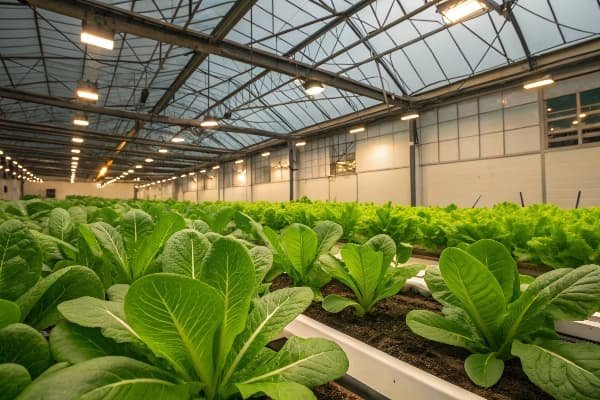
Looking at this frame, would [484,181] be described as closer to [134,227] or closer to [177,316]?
[134,227]

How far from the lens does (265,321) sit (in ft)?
2.00

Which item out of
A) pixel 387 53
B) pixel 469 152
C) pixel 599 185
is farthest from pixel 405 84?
pixel 599 185

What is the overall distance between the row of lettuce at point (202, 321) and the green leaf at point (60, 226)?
0.68 ft

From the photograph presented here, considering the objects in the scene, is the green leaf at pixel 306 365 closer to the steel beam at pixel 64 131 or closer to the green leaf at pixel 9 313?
the green leaf at pixel 9 313

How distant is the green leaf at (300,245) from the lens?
3.67ft

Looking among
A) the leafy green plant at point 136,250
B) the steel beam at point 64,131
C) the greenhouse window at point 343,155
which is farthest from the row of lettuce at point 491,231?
the steel beam at point 64,131

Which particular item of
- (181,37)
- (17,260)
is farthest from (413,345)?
(181,37)

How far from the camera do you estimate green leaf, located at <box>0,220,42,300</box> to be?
0.60 meters

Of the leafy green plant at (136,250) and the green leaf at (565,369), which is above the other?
the leafy green plant at (136,250)

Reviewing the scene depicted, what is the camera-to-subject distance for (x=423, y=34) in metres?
11.1

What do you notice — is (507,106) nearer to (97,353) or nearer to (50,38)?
(97,353)

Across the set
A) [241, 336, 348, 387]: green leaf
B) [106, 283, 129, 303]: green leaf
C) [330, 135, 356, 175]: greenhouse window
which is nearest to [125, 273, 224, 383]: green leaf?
[241, 336, 348, 387]: green leaf

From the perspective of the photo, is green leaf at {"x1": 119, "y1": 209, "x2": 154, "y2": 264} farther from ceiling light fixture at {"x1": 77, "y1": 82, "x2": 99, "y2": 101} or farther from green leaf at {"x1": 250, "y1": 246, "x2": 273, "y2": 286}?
ceiling light fixture at {"x1": 77, "y1": 82, "x2": 99, "y2": 101}

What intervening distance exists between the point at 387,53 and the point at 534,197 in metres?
7.75
